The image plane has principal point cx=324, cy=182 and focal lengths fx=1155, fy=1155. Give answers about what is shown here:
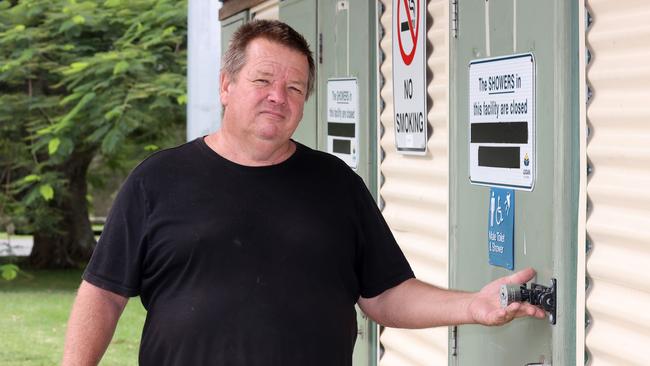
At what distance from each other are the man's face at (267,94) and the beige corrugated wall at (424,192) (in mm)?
893

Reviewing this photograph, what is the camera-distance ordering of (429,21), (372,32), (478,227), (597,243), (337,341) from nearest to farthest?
(597,243) → (337,341) → (478,227) → (429,21) → (372,32)

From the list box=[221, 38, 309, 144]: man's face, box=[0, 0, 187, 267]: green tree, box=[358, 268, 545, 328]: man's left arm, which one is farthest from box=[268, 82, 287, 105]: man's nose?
box=[0, 0, 187, 267]: green tree

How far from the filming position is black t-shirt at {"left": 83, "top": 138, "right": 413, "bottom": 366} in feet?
9.34

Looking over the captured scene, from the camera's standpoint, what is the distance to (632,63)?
2.56 meters

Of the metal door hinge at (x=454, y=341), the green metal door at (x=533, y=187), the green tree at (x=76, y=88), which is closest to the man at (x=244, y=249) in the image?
the green metal door at (x=533, y=187)

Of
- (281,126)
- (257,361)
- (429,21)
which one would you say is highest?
(429,21)

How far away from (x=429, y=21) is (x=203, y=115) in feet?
10.4

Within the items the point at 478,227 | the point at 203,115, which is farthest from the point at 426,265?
the point at 203,115

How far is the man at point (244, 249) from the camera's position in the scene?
112 inches

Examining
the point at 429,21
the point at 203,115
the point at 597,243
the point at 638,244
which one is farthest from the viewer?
the point at 203,115

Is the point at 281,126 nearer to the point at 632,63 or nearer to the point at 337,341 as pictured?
the point at 337,341

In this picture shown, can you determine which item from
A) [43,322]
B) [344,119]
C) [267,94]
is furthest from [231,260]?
[43,322]

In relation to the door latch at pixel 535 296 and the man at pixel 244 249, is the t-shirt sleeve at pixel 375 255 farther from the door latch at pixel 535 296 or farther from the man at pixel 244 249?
the door latch at pixel 535 296

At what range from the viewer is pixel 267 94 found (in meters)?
2.89
